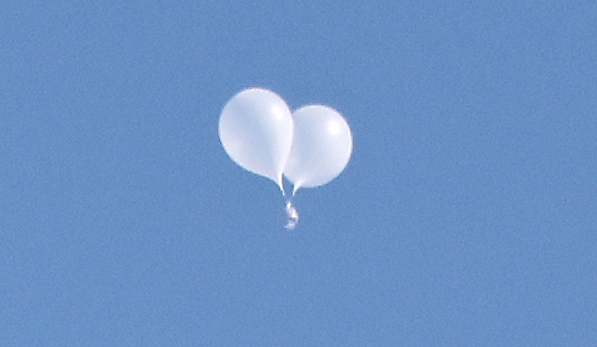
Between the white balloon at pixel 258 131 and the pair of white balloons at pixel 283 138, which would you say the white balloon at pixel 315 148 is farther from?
the white balloon at pixel 258 131

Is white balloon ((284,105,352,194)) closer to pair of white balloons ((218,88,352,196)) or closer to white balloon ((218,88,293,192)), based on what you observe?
pair of white balloons ((218,88,352,196))

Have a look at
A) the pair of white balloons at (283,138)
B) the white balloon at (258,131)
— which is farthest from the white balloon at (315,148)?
the white balloon at (258,131)

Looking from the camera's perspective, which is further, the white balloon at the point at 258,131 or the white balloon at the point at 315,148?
the white balloon at the point at 315,148
